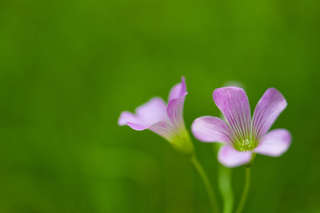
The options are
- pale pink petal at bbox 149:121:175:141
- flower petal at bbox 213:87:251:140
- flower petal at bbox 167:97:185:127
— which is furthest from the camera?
pale pink petal at bbox 149:121:175:141

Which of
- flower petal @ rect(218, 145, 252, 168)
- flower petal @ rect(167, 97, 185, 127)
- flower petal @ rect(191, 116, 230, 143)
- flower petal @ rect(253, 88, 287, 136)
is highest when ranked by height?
flower petal @ rect(167, 97, 185, 127)

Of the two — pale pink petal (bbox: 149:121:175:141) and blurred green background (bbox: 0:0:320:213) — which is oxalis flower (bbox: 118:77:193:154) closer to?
pale pink petal (bbox: 149:121:175:141)

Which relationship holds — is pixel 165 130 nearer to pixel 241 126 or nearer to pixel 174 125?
pixel 174 125

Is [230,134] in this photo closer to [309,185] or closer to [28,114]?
[309,185]

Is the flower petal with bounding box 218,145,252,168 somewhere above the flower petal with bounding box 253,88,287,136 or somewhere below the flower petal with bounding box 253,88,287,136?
below

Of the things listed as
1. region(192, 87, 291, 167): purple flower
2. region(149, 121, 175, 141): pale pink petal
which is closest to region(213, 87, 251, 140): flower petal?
region(192, 87, 291, 167): purple flower

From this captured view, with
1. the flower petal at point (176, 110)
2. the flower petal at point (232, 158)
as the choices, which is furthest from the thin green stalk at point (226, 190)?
the flower petal at point (232, 158)
